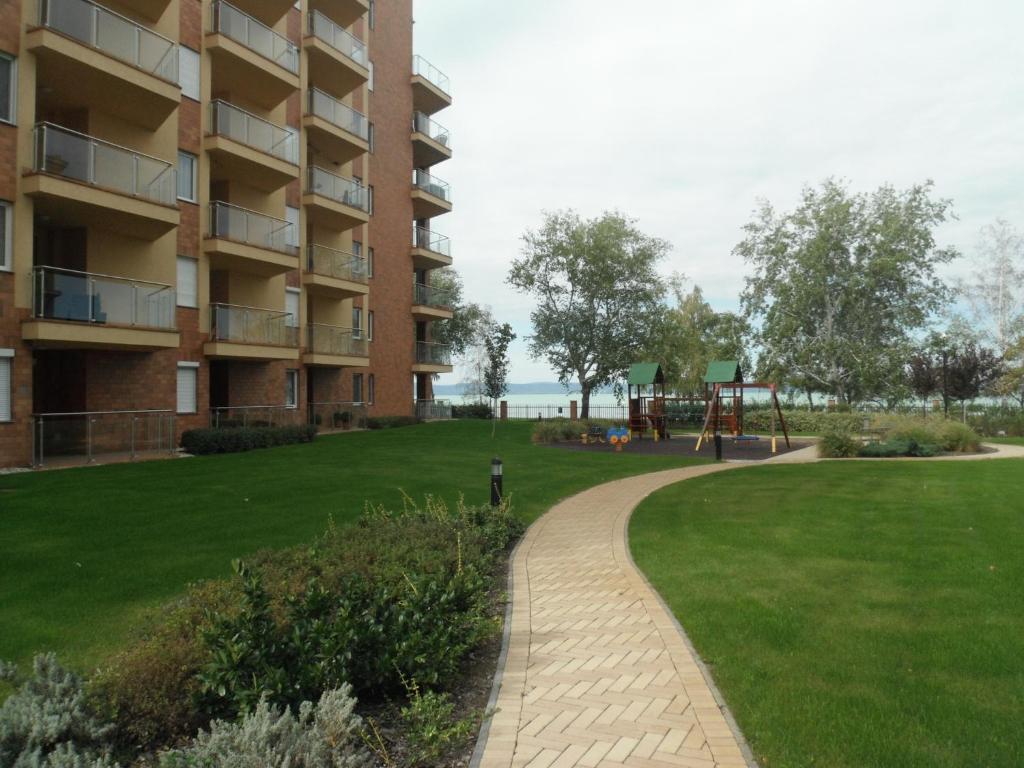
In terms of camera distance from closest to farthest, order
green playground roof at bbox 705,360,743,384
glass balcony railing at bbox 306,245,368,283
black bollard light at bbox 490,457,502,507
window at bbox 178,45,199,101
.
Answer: black bollard light at bbox 490,457,502,507, window at bbox 178,45,199,101, green playground roof at bbox 705,360,743,384, glass balcony railing at bbox 306,245,368,283

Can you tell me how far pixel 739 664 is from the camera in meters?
4.79

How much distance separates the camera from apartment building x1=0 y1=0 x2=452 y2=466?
16688 millimetres

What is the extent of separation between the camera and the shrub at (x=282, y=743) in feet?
10.6

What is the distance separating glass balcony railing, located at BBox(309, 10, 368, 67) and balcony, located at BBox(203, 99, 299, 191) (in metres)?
5.76

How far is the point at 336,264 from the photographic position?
30.2 m

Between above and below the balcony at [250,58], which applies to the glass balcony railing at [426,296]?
below

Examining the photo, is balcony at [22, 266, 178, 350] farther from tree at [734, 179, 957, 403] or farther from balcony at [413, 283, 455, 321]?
tree at [734, 179, 957, 403]

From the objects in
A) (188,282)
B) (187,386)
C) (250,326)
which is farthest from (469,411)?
(188,282)

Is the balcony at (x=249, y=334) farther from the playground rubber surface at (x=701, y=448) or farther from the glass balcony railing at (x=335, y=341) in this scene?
the playground rubber surface at (x=701, y=448)

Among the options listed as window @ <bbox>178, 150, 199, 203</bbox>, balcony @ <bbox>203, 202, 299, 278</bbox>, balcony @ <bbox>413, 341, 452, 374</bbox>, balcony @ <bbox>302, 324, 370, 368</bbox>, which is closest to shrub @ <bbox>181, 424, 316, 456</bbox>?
balcony @ <bbox>203, 202, 299, 278</bbox>

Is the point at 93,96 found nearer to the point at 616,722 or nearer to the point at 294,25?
the point at 294,25

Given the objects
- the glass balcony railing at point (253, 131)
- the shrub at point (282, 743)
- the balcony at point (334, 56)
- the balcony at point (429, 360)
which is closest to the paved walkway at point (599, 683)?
the shrub at point (282, 743)

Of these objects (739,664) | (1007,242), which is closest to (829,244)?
(1007,242)

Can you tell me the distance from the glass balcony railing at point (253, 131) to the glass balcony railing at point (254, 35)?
6.96 feet
